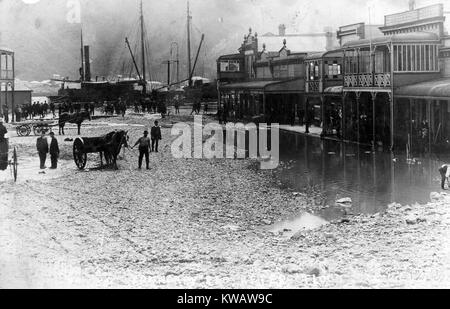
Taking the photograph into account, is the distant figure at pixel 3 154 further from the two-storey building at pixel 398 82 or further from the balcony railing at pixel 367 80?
the balcony railing at pixel 367 80

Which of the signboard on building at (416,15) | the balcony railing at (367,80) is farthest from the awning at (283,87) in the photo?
the balcony railing at (367,80)

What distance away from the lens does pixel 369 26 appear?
44.4m

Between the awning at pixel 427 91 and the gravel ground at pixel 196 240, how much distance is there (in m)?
8.65

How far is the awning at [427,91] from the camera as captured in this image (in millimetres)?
22312

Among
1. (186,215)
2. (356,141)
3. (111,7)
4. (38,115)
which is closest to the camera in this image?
(186,215)

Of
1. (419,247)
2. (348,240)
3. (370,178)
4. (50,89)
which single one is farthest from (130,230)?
(50,89)

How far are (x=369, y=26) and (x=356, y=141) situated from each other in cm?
1751

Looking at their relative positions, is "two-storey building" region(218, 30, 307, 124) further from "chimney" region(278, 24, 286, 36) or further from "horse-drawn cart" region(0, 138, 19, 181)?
"horse-drawn cart" region(0, 138, 19, 181)

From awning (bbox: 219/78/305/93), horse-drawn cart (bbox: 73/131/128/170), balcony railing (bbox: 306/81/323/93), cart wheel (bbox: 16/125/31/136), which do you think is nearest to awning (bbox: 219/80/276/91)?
awning (bbox: 219/78/305/93)

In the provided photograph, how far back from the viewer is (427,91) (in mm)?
23688

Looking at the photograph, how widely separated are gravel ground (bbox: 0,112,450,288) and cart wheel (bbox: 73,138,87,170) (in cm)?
249

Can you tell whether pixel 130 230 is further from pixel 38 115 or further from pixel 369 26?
pixel 38 115

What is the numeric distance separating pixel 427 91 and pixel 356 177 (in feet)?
21.3

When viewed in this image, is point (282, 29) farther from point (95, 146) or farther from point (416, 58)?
point (95, 146)
